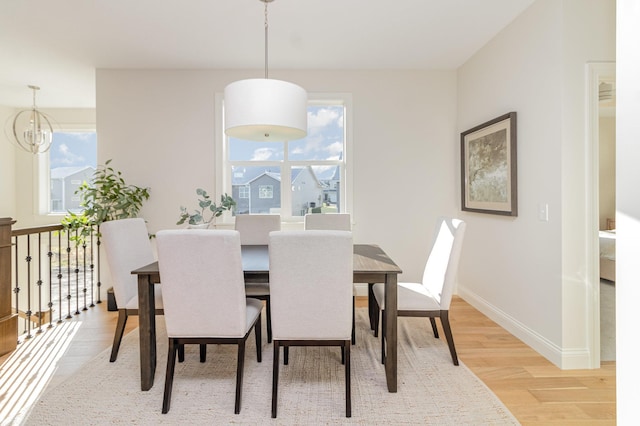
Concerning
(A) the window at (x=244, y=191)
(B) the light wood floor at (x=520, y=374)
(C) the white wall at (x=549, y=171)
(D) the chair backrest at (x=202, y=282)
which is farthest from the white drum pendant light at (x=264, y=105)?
(B) the light wood floor at (x=520, y=374)

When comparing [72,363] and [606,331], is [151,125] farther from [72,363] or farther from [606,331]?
[606,331]

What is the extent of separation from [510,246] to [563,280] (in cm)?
65

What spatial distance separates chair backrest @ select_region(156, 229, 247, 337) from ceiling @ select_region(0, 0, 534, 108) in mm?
1930

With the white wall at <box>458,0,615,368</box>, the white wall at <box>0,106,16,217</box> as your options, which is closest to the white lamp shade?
the white wall at <box>458,0,615,368</box>

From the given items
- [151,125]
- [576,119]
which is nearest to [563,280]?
[576,119]

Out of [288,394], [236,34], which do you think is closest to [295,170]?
[236,34]

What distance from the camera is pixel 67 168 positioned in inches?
215

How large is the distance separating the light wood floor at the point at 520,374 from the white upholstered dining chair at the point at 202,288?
108cm

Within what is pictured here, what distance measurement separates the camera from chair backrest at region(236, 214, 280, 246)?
132 inches

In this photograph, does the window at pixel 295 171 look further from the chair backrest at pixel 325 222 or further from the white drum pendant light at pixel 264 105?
the white drum pendant light at pixel 264 105

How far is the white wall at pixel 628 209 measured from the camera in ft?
2.89

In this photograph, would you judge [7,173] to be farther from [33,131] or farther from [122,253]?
[122,253]

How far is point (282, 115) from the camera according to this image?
7.04ft

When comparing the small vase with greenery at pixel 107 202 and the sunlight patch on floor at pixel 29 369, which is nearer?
the sunlight patch on floor at pixel 29 369
